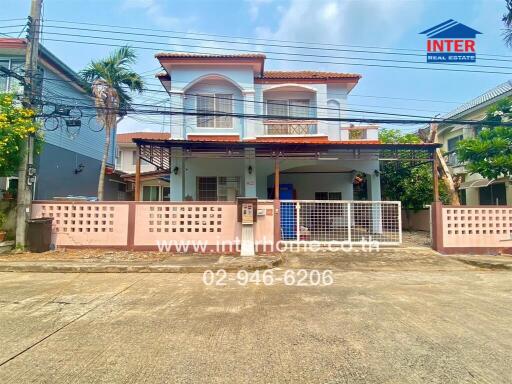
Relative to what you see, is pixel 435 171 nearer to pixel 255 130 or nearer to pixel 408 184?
pixel 408 184

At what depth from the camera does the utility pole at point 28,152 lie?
9.70m

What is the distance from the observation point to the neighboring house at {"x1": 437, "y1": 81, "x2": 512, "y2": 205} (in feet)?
55.8

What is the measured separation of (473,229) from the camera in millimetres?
10391

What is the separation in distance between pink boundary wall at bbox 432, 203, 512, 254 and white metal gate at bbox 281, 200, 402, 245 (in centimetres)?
133

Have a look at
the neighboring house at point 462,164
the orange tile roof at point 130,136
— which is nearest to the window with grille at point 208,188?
the orange tile roof at point 130,136

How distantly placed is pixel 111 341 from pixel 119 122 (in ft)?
49.9

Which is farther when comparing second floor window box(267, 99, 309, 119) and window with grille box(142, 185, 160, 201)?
window with grille box(142, 185, 160, 201)

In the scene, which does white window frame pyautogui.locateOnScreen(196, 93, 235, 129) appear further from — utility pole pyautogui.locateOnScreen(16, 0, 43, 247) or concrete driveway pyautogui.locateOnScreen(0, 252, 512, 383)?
concrete driveway pyautogui.locateOnScreen(0, 252, 512, 383)

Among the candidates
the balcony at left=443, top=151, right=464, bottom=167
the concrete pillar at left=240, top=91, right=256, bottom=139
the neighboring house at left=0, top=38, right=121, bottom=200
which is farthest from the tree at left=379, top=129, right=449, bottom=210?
the neighboring house at left=0, top=38, right=121, bottom=200

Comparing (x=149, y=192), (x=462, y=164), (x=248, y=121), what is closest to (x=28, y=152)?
(x=248, y=121)

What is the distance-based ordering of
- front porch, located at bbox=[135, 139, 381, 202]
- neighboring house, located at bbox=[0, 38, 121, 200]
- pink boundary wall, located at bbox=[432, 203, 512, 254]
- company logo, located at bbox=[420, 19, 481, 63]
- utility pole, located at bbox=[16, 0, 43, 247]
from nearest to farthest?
utility pole, located at bbox=[16, 0, 43, 247], pink boundary wall, located at bbox=[432, 203, 512, 254], company logo, located at bbox=[420, 19, 481, 63], front porch, located at bbox=[135, 139, 381, 202], neighboring house, located at bbox=[0, 38, 121, 200]

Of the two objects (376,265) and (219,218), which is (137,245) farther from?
(376,265)

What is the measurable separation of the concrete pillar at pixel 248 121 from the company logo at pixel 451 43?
7.49 meters

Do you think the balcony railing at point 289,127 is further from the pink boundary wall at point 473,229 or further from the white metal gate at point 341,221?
the pink boundary wall at point 473,229
